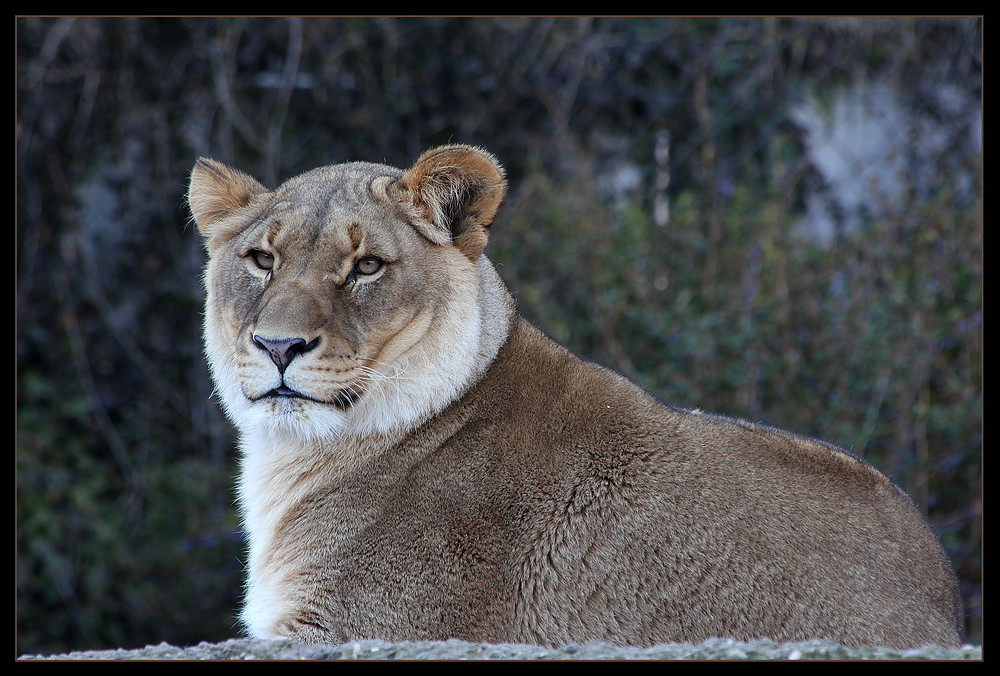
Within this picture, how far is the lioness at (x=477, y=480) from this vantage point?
292cm

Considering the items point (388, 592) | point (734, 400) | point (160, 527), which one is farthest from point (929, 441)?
point (160, 527)

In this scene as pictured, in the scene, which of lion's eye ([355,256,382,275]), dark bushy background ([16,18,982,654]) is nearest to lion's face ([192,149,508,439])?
lion's eye ([355,256,382,275])

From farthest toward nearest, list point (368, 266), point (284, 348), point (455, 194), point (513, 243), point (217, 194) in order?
point (513, 243)
point (217, 194)
point (455, 194)
point (368, 266)
point (284, 348)

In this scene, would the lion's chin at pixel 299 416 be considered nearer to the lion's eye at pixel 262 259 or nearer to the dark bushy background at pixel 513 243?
the lion's eye at pixel 262 259

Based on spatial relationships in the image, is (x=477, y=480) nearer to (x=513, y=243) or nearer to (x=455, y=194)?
(x=455, y=194)

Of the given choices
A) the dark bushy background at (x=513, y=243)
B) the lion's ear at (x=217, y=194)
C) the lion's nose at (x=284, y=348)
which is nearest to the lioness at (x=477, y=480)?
the lion's nose at (x=284, y=348)

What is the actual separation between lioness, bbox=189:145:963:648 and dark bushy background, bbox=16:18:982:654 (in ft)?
10.7

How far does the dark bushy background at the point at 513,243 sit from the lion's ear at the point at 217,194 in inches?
136

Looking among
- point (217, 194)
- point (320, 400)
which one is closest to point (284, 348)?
point (320, 400)

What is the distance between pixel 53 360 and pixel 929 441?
246 inches

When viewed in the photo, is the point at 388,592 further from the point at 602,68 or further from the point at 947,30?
the point at 947,30

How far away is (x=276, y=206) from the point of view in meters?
3.36

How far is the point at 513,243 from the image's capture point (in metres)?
7.30

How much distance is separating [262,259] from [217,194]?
0.47 meters
